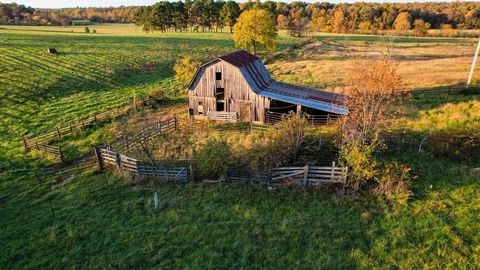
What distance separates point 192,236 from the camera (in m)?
13.0

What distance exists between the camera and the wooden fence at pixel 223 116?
26906 mm

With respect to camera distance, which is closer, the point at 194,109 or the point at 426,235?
the point at 426,235

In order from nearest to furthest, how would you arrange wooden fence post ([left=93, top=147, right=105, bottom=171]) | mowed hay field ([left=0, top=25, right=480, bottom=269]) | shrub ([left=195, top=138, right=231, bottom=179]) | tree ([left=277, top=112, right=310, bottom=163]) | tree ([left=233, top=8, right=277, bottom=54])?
mowed hay field ([left=0, top=25, right=480, bottom=269]) < shrub ([left=195, top=138, right=231, bottom=179]) < tree ([left=277, top=112, right=310, bottom=163]) < wooden fence post ([left=93, top=147, right=105, bottom=171]) < tree ([left=233, top=8, right=277, bottom=54])

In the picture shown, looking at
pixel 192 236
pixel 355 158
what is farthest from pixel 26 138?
pixel 355 158

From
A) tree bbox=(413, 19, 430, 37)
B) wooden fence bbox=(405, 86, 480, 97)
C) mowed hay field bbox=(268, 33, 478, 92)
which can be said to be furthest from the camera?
tree bbox=(413, 19, 430, 37)

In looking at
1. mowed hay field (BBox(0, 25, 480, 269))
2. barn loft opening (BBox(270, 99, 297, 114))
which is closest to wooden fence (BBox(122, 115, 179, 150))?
mowed hay field (BBox(0, 25, 480, 269))

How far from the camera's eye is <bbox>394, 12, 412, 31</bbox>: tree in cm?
9981

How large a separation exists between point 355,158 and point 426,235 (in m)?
4.48

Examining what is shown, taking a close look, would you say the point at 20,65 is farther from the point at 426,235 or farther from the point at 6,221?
the point at 426,235

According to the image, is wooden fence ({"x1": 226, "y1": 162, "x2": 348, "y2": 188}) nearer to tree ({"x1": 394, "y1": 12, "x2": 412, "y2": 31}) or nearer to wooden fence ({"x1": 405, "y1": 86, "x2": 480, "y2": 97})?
wooden fence ({"x1": 405, "y1": 86, "x2": 480, "y2": 97})

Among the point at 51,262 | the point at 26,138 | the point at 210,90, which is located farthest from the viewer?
the point at 210,90

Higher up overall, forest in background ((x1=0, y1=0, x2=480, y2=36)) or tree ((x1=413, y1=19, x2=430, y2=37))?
forest in background ((x1=0, y1=0, x2=480, y2=36))

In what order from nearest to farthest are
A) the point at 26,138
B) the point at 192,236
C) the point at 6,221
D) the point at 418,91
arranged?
the point at 192,236 < the point at 6,221 < the point at 26,138 < the point at 418,91

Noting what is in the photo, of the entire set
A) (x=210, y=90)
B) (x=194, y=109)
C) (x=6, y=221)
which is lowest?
(x=6, y=221)
